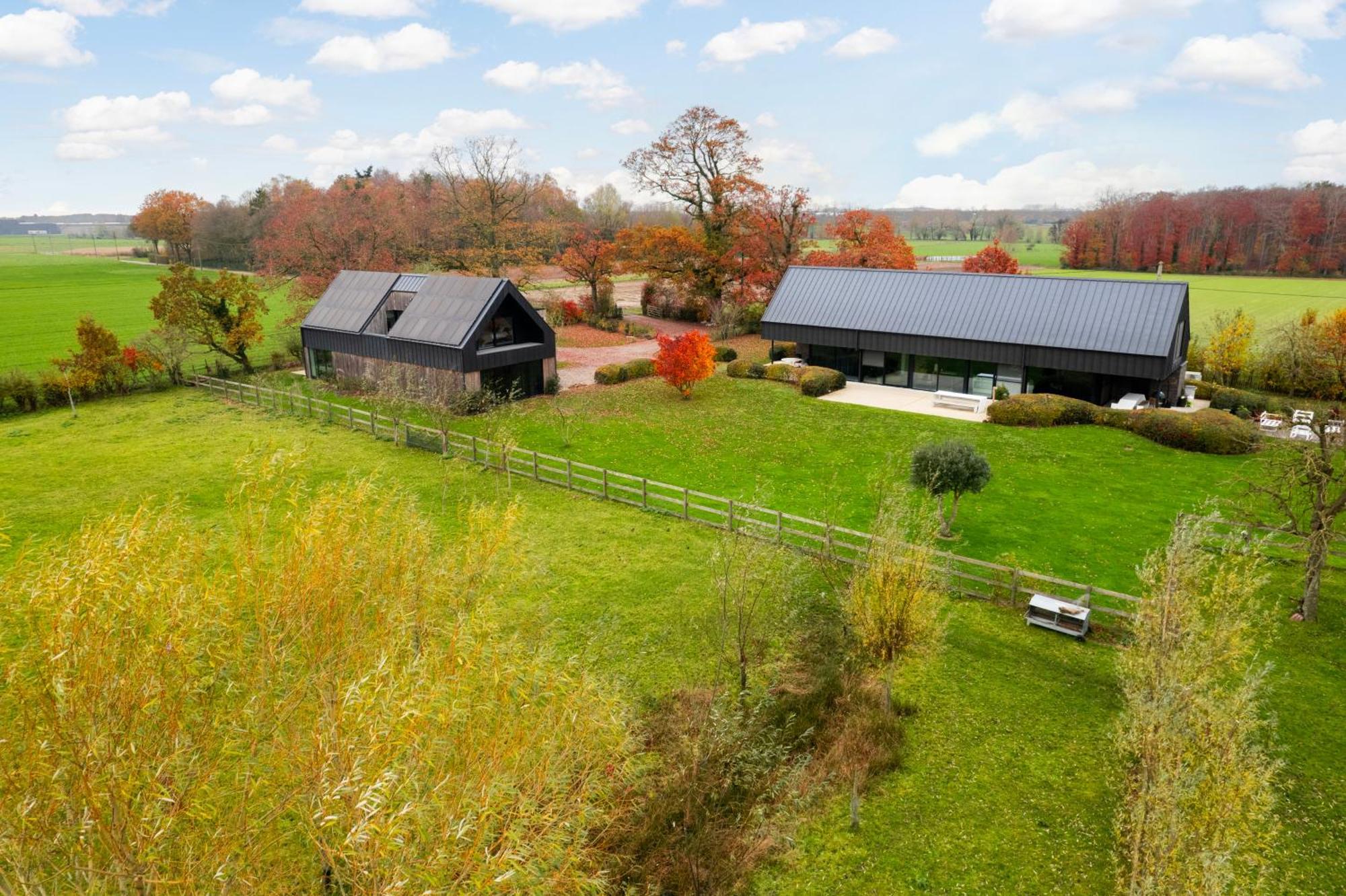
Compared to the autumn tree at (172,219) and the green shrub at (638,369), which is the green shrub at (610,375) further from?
the autumn tree at (172,219)

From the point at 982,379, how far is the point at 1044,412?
16.1 ft

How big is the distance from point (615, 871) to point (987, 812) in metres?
5.49

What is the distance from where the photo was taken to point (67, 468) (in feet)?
79.2

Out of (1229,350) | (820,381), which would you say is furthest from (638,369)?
(1229,350)

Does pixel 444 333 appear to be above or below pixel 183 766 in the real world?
above

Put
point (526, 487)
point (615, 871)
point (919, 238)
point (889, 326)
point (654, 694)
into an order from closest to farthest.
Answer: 1. point (615, 871)
2. point (654, 694)
3. point (526, 487)
4. point (889, 326)
5. point (919, 238)

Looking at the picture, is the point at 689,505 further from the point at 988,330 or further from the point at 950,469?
the point at 988,330

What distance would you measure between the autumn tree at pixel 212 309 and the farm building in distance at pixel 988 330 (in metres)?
25.0

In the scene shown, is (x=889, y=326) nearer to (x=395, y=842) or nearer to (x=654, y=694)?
(x=654, y=694)

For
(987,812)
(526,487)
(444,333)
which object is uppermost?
(444,333)

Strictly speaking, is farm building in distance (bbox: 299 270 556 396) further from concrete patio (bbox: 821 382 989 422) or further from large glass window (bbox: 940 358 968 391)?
large glass window (bbox: 940 358 968 391)

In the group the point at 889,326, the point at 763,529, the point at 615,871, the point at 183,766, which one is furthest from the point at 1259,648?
the point at 889,326

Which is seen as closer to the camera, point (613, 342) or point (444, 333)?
point (444, 333)

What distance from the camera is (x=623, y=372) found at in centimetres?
3534
